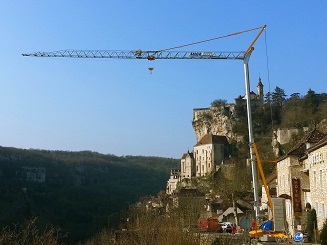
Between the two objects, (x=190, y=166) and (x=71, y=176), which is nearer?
(x=190, y=166)

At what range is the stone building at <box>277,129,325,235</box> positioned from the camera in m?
38.7

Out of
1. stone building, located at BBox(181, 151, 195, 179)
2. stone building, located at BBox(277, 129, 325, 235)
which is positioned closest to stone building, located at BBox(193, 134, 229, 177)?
stone building, located at BBox(181, 151, 195, 179)

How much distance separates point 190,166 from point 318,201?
296ft

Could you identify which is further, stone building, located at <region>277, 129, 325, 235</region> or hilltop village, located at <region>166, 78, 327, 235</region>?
stone building, located at <region>277, 129, 325, 235</region>

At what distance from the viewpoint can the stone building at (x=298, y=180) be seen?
38719mm

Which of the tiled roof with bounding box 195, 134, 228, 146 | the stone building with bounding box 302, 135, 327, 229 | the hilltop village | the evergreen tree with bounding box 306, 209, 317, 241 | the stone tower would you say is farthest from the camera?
the stone tower

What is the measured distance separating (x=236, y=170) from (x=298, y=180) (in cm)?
5789

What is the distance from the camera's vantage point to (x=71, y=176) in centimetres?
18838

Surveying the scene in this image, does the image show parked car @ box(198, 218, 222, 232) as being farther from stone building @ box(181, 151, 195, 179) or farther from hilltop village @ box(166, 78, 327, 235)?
stone building @ box(181, 151, 195, 179)

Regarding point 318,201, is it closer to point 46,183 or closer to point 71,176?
point 46,183

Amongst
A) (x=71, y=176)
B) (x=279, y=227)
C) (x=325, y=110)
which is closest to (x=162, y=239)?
(x=279, y=227)

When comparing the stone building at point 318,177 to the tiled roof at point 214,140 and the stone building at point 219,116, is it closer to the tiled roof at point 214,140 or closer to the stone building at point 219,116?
the tiled roof at point 214,140

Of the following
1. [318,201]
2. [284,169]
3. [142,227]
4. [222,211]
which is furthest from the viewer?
[222,211]

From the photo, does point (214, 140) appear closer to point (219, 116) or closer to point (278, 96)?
point (219, 116)
